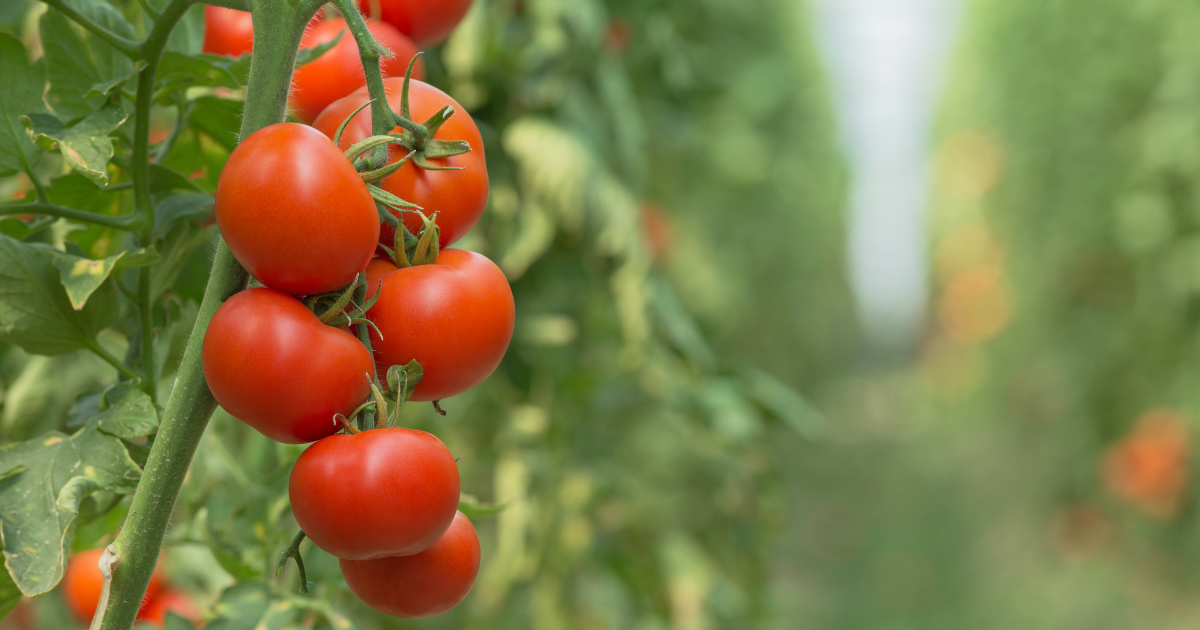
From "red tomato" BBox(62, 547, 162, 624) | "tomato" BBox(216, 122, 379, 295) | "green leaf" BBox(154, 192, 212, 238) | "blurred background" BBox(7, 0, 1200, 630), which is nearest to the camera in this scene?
"tomato" BBox(216, 122, 379, 295)

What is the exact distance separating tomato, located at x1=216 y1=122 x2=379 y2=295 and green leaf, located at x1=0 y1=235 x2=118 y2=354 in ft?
0.40

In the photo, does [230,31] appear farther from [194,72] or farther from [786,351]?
[786,351]

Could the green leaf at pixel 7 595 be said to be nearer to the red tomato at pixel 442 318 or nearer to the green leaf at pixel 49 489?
the green leaf at pixel 49 489

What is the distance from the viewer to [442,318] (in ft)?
0.82

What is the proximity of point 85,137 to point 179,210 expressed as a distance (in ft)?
0.14

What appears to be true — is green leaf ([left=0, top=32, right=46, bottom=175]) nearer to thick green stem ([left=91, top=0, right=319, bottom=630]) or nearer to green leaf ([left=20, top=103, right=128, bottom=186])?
green leaf ([left=20, top=103, right=128, bottom=186])

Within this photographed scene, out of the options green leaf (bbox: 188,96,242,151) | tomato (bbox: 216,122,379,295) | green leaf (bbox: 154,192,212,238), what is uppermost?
tomato (bbox: 216,122,379,295)

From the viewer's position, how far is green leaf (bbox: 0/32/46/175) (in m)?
0.32

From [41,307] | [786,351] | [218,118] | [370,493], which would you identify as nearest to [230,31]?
[218,118]

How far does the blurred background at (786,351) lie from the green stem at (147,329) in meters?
0.11

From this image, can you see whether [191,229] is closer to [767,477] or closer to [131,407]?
[131,407]

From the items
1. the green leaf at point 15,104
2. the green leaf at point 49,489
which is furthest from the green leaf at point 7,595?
the green leaf at point 15,104

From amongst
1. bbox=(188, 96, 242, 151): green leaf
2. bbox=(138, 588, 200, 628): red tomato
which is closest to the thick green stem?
bbox=(188, 96, 242, 151): green leaf

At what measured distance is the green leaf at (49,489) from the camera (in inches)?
10.2
